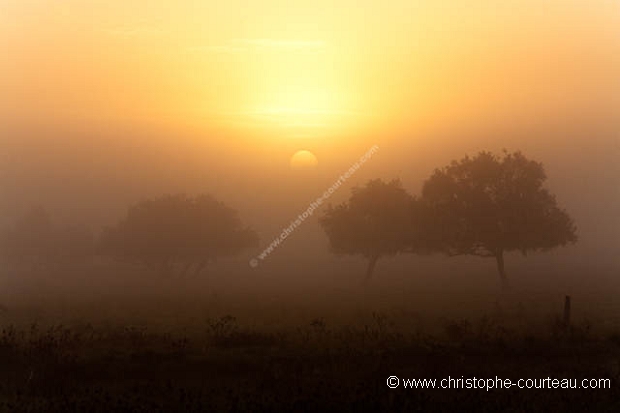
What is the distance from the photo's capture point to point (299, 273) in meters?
107

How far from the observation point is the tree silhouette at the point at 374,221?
70.9 m

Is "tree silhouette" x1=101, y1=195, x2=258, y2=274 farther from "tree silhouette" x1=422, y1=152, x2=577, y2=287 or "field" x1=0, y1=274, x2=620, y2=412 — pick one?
"field" x1=0, y1=274, x2=620, y2=412

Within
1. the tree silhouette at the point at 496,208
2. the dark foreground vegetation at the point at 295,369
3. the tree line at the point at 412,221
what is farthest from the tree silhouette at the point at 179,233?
the dark foreground vegetation at the point at 295,369

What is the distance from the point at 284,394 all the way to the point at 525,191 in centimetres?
5442

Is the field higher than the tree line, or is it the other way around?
the tree line

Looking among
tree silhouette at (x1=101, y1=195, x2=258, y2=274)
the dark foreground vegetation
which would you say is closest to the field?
the dark foreground vegetation

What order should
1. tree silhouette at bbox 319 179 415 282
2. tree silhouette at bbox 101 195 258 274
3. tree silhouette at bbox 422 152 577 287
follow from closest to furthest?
tree silhouette at bbox 422 152 577 287 < tree silhouette at bbox 319 179 415 282 < tree silhouette at bbox 101 195 258 274

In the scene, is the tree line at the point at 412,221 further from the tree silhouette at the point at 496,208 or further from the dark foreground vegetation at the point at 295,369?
the dark foreground vegetation at the point at 295,369

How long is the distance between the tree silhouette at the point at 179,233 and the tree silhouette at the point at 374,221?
20643 mm

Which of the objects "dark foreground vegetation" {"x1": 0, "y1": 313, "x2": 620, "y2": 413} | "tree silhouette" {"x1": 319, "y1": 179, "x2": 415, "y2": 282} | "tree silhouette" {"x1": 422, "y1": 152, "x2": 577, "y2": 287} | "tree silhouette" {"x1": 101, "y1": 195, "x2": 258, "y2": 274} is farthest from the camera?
"tree silhouette" {"x1": 101, "y1": 195, "x2": 258, "y2": 274}

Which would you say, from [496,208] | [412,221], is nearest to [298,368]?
[496,208]

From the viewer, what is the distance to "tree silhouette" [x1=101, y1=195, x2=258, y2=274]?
287 ft

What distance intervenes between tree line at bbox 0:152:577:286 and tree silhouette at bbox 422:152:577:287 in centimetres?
10

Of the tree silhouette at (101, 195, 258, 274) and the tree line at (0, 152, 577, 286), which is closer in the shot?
the tree line at (0, 152, 577, 286)
